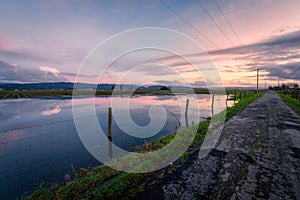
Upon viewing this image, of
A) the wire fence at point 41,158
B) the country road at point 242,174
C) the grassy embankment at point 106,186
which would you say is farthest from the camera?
the wire fence at point 41,158

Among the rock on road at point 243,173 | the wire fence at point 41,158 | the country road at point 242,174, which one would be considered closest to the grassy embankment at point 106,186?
the country road at point 242,174

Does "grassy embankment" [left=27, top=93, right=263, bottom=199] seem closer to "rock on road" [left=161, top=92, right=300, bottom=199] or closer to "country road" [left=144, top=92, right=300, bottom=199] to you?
"country road" [left=144, top=92, right=300, bottom=199]

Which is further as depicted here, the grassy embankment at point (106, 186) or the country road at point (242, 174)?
the grassy embankment at point (106, 186)

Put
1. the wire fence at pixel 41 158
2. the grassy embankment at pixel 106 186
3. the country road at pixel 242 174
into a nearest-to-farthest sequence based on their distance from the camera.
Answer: the country road at pixel 242 174 < the grassy embankment at pixel 106 186 < the wire fence at pixel 41 158

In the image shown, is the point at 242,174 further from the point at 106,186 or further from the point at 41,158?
the point at 41,158

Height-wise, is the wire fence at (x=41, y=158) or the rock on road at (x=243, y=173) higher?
the rock on road at (x=243, y=173)

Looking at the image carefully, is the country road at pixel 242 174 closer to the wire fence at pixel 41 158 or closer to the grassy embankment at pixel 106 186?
the grassy embankment at pixel 106 186

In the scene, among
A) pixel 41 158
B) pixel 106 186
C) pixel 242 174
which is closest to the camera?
pixel 106 186

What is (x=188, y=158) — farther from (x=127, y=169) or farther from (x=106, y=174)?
(x=106, y=174)

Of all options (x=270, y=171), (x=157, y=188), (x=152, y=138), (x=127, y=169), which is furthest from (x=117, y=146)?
(x=270, y=171)

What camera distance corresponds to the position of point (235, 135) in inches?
292

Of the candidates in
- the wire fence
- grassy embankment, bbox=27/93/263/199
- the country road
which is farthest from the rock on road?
the wire fence

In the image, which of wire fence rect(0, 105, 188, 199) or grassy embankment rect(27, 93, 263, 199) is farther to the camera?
wire fence rect(0, 105, 188, 199)

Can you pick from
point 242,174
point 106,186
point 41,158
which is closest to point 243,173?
point 242,174
